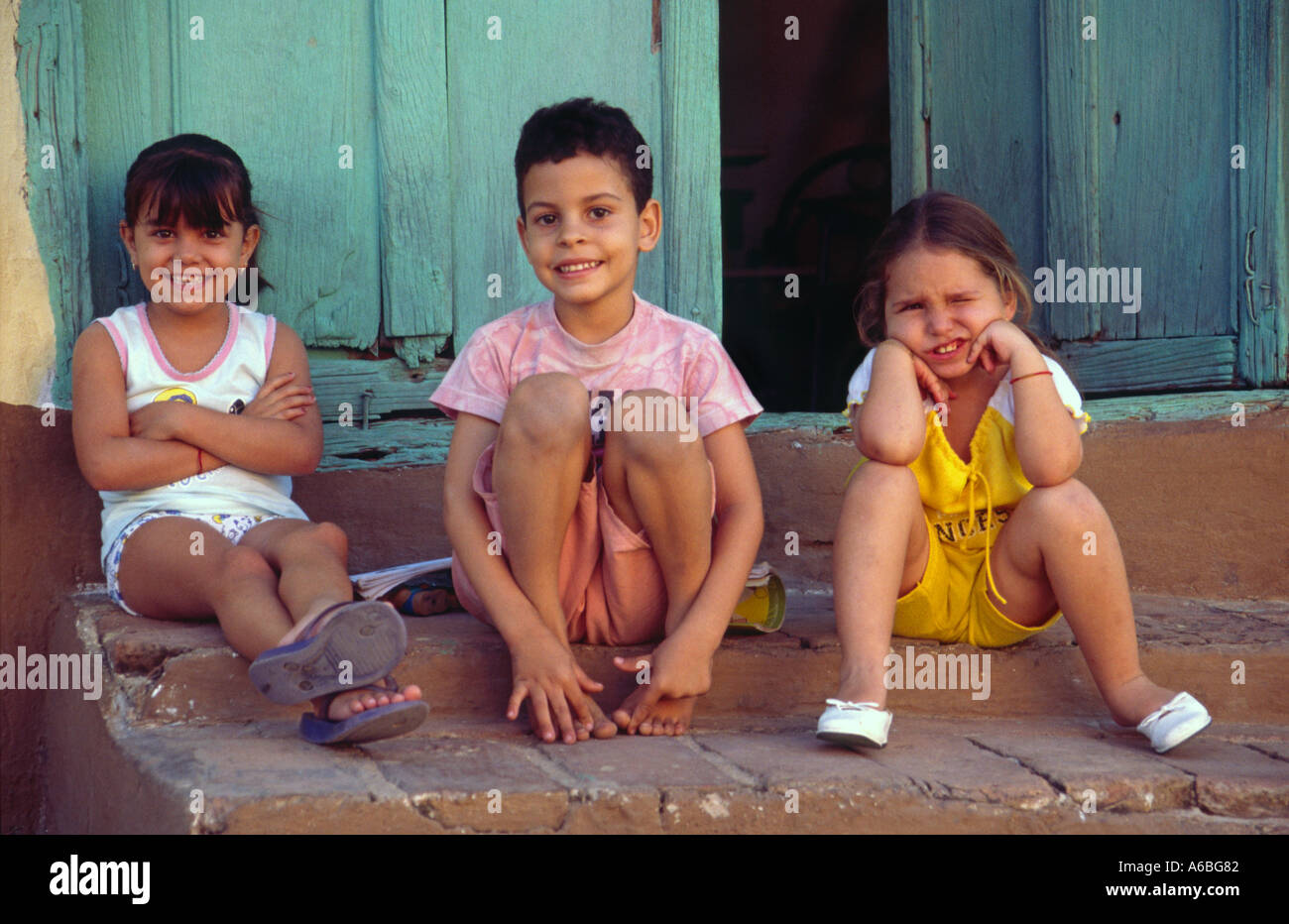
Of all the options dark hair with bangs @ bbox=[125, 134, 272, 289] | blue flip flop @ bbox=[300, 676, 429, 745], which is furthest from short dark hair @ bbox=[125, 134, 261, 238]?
blue flip flop @ bbox=[300, 676, 429, 745]

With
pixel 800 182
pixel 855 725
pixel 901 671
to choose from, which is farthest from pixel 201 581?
pixel 800 182

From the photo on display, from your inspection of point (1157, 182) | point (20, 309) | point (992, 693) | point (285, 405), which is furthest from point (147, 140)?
point (1157, 182)

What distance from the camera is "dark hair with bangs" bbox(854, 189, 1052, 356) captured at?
265 centimetres

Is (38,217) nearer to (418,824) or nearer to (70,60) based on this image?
(70,60)

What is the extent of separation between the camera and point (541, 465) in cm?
227

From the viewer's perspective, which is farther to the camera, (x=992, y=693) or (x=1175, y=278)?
(x=1175, y=278)

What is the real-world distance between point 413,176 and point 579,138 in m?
0.86

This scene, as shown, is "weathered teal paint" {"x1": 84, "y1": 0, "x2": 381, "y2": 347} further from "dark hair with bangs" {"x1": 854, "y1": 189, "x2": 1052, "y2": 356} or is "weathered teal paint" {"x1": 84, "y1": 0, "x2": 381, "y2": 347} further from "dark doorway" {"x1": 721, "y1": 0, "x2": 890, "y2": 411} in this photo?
"dark doorway" {"x1": 721, "y1": 0, "x2": 890, "y2": 411}

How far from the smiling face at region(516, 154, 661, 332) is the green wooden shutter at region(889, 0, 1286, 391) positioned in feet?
4.69

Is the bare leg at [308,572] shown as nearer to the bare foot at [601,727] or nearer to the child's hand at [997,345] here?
the bare foot at [601,727]

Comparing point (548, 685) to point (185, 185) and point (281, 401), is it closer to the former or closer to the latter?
point (281, 401)

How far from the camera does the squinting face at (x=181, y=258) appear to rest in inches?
112

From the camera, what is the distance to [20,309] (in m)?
2.93

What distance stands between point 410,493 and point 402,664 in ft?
2.62
